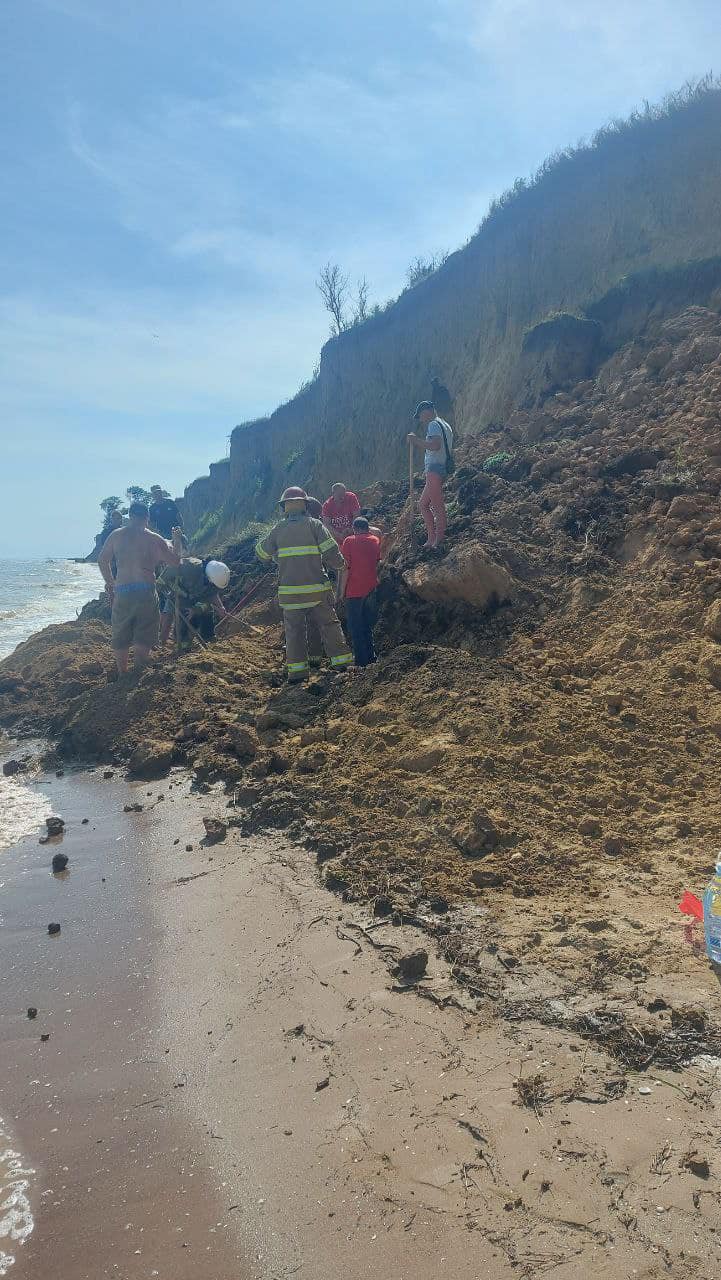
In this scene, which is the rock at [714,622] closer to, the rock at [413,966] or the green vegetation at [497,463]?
the rock at [413,966]

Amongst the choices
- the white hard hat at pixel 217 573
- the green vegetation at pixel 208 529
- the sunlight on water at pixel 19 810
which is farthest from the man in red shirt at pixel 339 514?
the green vegetation at pixel 208 529

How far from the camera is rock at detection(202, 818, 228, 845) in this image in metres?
4.37

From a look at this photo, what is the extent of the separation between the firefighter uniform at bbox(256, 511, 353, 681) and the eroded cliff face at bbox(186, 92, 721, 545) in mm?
8040

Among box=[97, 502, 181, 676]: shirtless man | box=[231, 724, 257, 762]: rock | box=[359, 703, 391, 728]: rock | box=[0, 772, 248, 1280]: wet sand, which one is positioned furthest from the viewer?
box=[97, 502, 181, 676]: shirtless man

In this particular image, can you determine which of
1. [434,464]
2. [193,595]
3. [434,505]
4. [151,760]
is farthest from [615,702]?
[193,595]

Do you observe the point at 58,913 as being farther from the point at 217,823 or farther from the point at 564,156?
the point at 564,156

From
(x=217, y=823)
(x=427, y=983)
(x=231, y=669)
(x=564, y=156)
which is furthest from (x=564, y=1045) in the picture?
(x=564, y=156)

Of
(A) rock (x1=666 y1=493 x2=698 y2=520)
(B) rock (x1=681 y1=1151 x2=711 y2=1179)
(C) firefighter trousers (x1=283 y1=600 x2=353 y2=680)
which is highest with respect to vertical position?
(A) rock (x1=666 y1=493 x2=698 y2=520)

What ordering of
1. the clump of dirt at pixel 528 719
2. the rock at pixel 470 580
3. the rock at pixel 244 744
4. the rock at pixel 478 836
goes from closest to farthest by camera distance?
1. the clump of dirt at pixel 528 719
2. the rock at pixel 478 836
3. the rock at pixel 244 744
4. the rock at pixel 470 580

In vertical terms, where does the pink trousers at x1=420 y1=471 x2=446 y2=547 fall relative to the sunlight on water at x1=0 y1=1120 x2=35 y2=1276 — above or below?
above

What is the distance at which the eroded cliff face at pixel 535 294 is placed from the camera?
1320 centimetres

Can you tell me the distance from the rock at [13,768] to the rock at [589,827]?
4720 mm

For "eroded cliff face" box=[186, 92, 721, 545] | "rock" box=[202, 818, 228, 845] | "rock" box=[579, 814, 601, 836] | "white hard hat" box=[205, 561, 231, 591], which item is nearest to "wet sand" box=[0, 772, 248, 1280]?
"rock" box=[202, 818, 228, 845]

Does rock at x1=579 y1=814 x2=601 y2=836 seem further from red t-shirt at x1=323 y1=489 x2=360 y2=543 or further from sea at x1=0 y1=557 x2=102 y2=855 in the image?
red t-shirt at x1=323 y1=489 x2=360 y2=543
